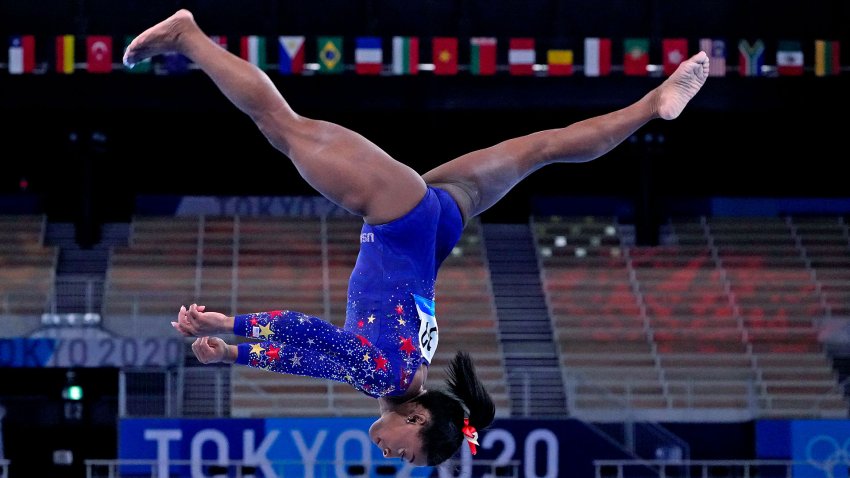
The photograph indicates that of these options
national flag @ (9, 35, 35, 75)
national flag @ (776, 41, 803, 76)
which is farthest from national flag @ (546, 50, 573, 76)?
national flag @ (9, 35, 35, 75)

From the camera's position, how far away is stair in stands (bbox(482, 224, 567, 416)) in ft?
50.5

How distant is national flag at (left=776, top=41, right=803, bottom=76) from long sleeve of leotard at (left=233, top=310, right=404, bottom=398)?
481 inches

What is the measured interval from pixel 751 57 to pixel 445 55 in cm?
415

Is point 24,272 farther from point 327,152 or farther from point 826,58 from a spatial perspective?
point 327,152

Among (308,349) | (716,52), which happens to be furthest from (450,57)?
(308,349)

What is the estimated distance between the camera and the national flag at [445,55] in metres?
15.4

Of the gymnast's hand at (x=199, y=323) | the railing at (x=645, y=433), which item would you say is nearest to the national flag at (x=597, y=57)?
the railing at (x=645, y=433)

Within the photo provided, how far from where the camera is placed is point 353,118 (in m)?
18.2

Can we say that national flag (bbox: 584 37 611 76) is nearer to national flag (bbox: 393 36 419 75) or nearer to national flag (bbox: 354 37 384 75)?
national flag (bbox: 393 36 419 75)

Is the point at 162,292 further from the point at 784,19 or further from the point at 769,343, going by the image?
the point at 784,19

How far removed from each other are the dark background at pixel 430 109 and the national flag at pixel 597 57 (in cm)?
50

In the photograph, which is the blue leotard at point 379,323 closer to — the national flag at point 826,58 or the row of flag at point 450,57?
the row of flag at point 450,57

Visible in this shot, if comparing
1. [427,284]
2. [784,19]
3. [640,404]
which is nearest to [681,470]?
[640,404]

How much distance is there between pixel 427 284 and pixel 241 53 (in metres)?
10.5
